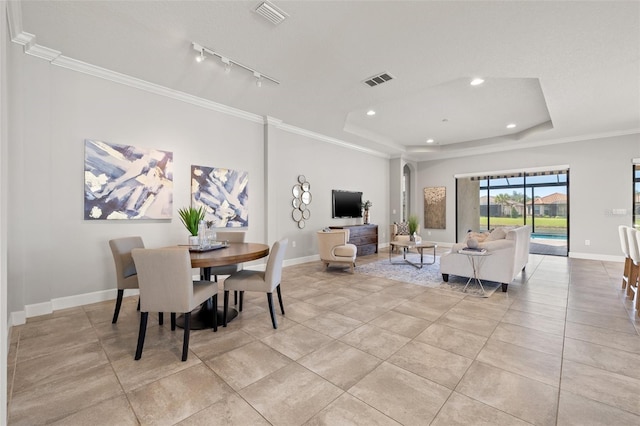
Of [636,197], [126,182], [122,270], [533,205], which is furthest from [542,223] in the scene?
[126,182]

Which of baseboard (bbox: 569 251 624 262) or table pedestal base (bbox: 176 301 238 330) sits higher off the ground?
baseboard (bbox: 569 251 624 262)

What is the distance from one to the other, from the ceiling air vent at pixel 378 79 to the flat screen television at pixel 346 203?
10.6 ft

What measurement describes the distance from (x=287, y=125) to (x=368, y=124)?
1899 millimetres

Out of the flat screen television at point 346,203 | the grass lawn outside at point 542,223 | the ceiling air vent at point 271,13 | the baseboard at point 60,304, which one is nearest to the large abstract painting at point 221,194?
the baseboard at point 60,304

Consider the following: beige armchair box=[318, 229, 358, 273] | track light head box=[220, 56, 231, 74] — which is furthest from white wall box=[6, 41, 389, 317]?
beige armchair box=[318, 229, 358, 273]

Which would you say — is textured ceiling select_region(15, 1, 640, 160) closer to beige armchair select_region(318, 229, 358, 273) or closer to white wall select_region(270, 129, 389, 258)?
white wall select_region(270, 129, 389, 258)

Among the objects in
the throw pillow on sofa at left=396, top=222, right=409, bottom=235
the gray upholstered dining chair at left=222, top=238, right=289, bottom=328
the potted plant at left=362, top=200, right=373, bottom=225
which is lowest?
the gray upholstered dining chair at left=222, top=238, right=289, bottom=328

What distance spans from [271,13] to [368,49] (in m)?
1.11

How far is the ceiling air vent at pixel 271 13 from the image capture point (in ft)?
7.80

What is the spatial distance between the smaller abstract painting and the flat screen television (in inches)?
115

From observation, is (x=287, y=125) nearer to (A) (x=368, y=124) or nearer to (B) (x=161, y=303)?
(A) (x=368, y=124)

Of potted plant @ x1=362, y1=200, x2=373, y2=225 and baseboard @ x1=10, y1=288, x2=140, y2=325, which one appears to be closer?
baseboard @ x1=10, y1=288, x2=140, y2=325

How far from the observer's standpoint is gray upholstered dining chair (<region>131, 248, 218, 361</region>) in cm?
213

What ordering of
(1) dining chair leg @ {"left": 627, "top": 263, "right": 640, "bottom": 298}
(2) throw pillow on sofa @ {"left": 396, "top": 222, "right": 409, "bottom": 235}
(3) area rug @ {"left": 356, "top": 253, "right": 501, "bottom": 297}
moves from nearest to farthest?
(1) dining chair leg @ {"left": 627, "top": 263, "right": 640, "bottom": 298}
(3) area rug @ {"left": 356, "top": 253, "right": 501, "bottom": 297}
(2) throw pillow on sofa @ {"left": 396, "top": 222, "right": 409, "bottom": 235}
